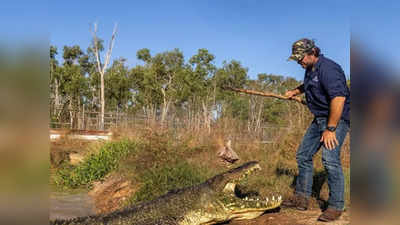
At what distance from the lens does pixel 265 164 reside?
6.58 meters

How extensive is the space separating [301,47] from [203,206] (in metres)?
1.68

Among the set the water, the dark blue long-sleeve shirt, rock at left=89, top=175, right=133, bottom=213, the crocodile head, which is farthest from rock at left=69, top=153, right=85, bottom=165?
the dark blue long-sleeve shirt

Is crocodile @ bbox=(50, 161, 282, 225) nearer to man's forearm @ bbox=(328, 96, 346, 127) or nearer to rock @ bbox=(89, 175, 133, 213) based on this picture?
man's forearm @ bbox=(328, 96, 346, 127)

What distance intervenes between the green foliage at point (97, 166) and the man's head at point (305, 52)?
4.59 m

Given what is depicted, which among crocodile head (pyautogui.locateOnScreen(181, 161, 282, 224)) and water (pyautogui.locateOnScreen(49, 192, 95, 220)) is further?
water (pyautogui.locateOnScreen(49, 192, 95, 220))

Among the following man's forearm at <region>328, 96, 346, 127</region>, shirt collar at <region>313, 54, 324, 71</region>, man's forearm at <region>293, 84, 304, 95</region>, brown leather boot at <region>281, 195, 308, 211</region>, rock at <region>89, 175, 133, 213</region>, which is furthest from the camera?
rock at <region>89, 175, 133, 213</region>

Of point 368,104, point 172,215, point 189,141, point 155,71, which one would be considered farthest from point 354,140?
point 155,71

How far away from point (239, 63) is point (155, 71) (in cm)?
697

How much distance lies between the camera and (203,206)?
2926mm

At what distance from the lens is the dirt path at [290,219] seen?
2793mm

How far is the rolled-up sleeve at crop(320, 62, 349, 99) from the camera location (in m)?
2.75

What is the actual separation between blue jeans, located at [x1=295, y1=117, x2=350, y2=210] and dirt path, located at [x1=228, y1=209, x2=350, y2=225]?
165mm

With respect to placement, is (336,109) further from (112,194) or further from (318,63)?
(112,194)

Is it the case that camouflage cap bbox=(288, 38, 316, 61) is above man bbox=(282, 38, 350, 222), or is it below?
above
